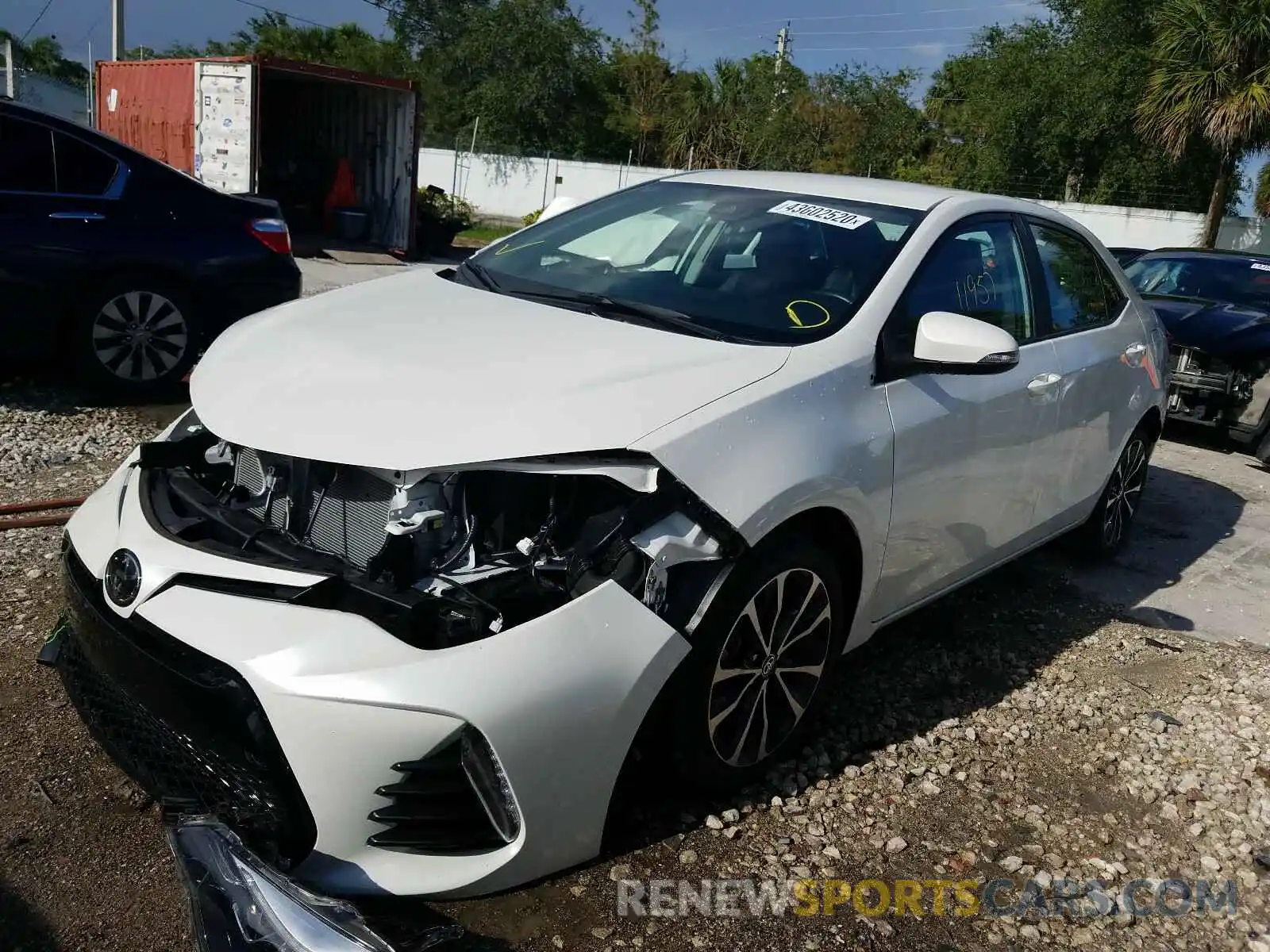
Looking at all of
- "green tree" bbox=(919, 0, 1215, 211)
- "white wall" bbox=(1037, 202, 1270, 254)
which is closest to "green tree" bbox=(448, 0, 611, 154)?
"green tree" bbox=(919, 0, 1215, 211)

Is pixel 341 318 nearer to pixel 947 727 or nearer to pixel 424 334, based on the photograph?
pixel 424 334

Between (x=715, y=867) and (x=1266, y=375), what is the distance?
7001mm

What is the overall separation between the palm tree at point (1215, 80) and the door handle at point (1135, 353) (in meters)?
16.1

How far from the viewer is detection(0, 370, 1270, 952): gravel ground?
246 cm

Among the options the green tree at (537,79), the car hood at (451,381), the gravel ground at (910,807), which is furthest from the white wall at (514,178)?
the car hood at (451,381)

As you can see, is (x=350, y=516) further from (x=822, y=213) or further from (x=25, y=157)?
(x=25, y=157)

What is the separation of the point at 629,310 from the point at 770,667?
1147 mm

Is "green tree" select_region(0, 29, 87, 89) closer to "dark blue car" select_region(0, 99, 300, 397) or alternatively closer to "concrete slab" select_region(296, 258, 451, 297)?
"concrete slab" select_region(296, 258, 451, 297)

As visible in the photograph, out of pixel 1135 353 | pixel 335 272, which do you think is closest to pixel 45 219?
pixel 1135 353

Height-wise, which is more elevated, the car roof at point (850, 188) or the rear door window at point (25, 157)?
the car roof at point (850, 188)

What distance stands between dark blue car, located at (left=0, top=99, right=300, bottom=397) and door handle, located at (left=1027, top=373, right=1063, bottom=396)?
4411 millimetres

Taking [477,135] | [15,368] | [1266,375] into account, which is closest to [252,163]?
[15,368]

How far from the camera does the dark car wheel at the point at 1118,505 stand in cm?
514

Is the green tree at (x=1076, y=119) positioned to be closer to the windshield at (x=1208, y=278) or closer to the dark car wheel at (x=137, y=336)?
the windshield at (x=1208, y=278)
